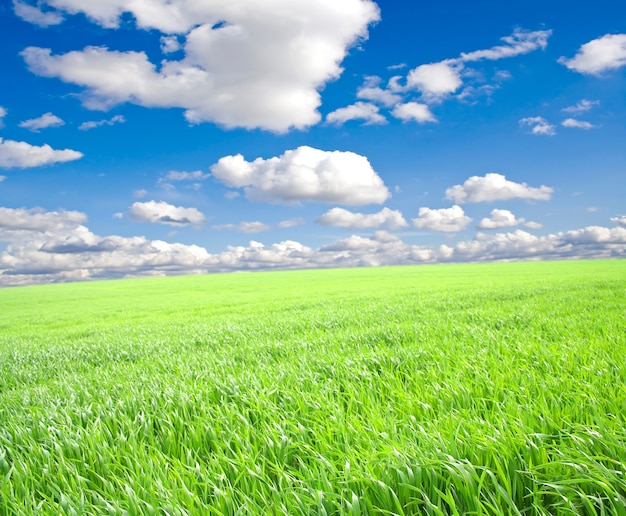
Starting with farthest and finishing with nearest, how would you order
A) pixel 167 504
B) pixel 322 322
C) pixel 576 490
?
pixel 322 322 → pixel 167 504 → pixel 576 490

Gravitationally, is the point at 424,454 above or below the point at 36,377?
above

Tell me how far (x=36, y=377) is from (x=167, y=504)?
706cm

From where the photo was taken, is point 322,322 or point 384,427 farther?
point 322,322

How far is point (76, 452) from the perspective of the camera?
131 inches

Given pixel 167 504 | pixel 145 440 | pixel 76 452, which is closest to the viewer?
pixel 167 504

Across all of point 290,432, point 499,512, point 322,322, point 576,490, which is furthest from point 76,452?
point 322,322

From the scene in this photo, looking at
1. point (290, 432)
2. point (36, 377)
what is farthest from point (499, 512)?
point (36, 377)

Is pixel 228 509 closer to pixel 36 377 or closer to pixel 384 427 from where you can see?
pixel 384 427

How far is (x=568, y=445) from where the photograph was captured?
2686 mm

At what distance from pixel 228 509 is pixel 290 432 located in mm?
1051

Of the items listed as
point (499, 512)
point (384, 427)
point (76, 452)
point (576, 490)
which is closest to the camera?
point (499, 512)

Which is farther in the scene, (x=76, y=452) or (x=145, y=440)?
(x=145, y=440)

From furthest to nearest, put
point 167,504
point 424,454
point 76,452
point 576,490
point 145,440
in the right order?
point 145,440, point 76,452, point 424,454, point 167,504, point 576,490

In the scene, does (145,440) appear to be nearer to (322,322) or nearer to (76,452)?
(76,452)
